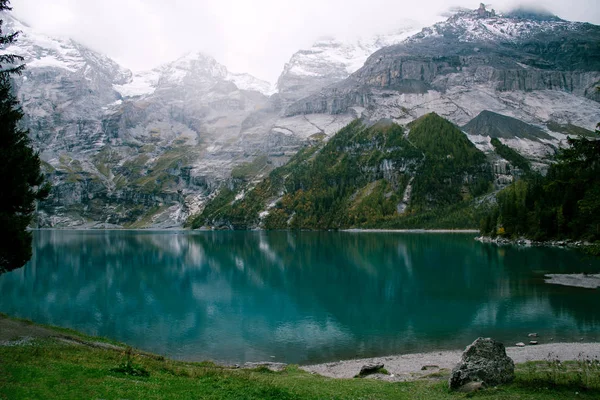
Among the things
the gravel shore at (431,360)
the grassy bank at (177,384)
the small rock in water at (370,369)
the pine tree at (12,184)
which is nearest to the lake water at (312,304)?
the gravel shore at (431,360)

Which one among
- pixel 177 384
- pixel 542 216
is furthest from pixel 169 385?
pixel 542 216

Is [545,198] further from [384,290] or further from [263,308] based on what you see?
[263,308]

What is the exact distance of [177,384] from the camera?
59.8 ft

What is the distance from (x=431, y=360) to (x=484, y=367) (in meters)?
11.9

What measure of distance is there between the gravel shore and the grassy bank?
486 cm

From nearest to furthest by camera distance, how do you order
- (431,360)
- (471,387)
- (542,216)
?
(471,387) → (431,360) → (542,216)

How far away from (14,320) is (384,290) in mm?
46307

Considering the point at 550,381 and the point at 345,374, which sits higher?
the point at 550,381

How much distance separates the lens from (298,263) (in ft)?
320

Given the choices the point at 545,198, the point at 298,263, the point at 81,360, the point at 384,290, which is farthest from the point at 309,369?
the point at 545,198

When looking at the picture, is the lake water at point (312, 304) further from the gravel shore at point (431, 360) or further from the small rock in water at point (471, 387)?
the small rock in water at point (471, 387)

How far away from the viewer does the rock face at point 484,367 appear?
1988 centimetres

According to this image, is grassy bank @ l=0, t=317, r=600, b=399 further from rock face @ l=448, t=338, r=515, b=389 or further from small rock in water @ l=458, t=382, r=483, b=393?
rock face @ l=448, t=338, r=515, b=389

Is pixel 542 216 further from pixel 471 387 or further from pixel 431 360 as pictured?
pixel 471 387
